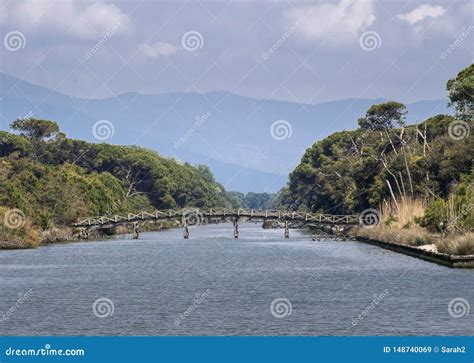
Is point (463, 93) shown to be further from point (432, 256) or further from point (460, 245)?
point (460, 245)

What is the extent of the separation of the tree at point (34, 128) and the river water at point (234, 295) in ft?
211

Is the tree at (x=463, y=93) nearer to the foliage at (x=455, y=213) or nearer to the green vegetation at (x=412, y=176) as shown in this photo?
the green vegetation at (x=412, y=176)

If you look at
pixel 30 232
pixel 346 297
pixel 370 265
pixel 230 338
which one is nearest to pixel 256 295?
pixel 346 297

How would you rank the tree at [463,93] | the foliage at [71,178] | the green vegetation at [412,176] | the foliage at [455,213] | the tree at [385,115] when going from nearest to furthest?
the foliage at [455,213]
the green vegetation at [412,176]
the tree at [463,93]
the foliage at [71,178]
the tree at [385,115]

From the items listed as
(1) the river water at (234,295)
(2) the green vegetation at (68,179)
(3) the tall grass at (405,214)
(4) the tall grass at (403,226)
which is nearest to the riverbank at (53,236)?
(2) the green vegetation at (68,179)

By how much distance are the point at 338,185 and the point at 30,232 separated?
49865 mm

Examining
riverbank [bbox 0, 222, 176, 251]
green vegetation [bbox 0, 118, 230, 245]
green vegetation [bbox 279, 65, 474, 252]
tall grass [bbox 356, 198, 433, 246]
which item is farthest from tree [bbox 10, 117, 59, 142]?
tall grass [bbox 356, 198, 433, 246]

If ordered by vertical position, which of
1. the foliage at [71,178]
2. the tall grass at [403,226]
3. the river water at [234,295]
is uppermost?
the foliage at [71,178]

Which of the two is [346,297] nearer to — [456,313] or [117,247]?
[456,313]

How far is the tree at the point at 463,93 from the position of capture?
265 ft

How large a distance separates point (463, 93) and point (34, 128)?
7133cm

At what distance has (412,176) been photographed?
91250mm

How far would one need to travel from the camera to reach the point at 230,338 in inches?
1180

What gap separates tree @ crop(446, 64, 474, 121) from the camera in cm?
8075
